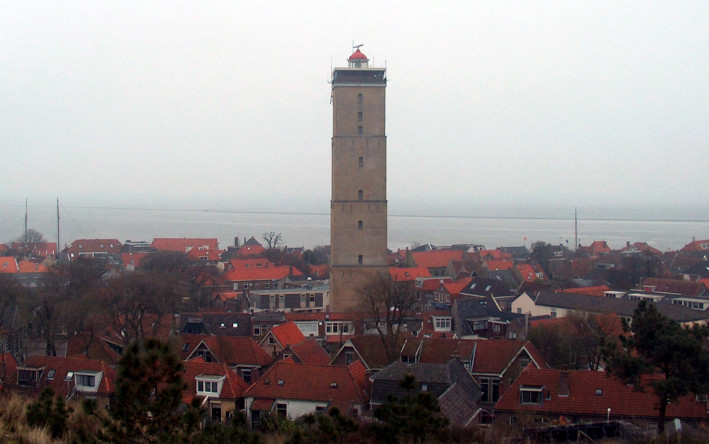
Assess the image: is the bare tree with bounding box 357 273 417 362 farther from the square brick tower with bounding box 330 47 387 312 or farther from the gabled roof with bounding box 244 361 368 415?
the gabled roof with bounding box 244 361 368 415

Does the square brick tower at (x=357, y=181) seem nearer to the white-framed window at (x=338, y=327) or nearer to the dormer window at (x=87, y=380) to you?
the white-framed window at (x=338, y=327)

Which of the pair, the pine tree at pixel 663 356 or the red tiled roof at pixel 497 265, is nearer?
the pine tree at pixel 663 356

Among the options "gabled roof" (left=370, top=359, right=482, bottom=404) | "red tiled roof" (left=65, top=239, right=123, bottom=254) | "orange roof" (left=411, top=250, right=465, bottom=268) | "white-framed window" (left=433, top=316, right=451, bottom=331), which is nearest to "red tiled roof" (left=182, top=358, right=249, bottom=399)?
"gabled roof" (left=370, top=359, right=482, bottom=404)

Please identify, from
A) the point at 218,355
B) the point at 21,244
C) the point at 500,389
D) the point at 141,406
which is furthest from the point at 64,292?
the point at 21,244

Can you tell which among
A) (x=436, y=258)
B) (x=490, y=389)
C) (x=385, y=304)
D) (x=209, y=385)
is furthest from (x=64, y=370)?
(x=436, y=258)

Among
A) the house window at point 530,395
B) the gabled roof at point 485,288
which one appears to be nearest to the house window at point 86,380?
the house window at point 530,395

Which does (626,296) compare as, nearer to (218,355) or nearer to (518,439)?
(218,355)

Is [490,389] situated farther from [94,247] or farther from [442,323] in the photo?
[94,247]
